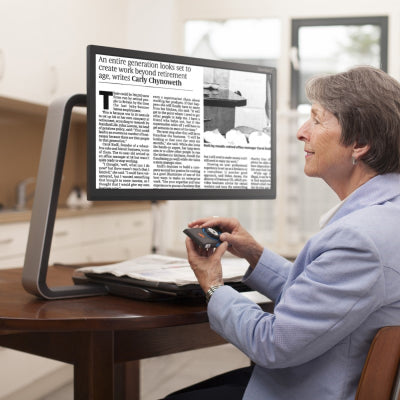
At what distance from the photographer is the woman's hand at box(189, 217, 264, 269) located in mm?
1342

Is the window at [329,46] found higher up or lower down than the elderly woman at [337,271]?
higher up

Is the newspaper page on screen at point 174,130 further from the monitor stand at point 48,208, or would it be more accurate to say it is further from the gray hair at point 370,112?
the gray hair at point 370,112

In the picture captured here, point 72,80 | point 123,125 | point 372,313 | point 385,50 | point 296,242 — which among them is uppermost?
point 385,50

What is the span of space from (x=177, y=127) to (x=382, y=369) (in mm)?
684

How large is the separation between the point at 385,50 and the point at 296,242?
1.45m

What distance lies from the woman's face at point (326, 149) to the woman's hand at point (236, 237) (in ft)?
0.71

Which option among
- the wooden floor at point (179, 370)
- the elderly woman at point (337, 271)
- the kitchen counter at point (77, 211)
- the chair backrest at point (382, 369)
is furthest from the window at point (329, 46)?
the chair backrest at point (382, 369)

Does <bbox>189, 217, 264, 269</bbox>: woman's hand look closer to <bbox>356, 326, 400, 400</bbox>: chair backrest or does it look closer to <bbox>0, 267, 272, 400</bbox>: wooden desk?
<bbox>0, 267, 272, 400</bbox>: wooden desk

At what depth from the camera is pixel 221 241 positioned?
50.8 inches

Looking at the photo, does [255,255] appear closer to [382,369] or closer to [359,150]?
[359,150]

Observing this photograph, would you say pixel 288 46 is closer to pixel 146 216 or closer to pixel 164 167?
pixel 146 216

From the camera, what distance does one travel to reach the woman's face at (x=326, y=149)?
3.94ft

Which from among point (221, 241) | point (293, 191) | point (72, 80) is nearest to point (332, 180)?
point (221, 241)

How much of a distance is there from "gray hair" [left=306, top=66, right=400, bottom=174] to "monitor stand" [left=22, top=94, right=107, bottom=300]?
0.54 m
